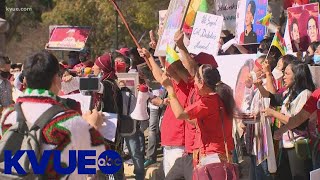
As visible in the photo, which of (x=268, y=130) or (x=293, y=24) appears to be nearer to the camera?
(x=268, y=130)

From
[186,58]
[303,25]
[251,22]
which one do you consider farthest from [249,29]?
[186,58]

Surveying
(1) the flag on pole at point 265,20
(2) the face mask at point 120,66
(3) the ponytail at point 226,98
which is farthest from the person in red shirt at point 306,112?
(2) the face mask at point 120,66

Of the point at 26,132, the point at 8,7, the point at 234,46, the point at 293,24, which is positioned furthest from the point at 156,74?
the point at 8,7

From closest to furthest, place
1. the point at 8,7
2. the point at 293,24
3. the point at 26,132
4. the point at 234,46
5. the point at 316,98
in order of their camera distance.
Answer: the point at 26,132 < the point at 316,98 < the point at 293,24 < the point at 234,46 < the point at 8,7

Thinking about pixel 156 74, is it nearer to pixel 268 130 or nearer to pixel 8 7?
pixel 268 130

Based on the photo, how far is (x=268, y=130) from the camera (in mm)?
5918

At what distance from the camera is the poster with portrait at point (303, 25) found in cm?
787

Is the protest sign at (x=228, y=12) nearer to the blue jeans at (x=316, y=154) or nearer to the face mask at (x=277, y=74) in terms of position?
the face mask at (x=277, y=74)

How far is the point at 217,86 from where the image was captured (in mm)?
5242

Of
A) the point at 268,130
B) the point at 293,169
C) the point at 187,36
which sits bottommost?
the point at 293,169

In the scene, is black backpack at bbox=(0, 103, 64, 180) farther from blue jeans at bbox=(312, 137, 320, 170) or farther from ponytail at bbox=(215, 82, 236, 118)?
blue jeans at bbox=(312, 137, 320, 170)

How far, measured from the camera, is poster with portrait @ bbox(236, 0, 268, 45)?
808 centimetres

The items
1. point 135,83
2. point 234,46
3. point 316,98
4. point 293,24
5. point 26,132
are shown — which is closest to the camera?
point 26,132

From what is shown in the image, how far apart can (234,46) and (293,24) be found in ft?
5.18
